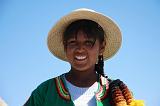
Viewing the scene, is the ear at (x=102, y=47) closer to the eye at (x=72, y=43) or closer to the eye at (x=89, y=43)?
the eye at (x=89, y=43)

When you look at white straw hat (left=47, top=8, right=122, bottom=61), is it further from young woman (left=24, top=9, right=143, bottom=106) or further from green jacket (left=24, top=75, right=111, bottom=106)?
Result: green jacket (left=24, top=75, right=111, bottom=106)

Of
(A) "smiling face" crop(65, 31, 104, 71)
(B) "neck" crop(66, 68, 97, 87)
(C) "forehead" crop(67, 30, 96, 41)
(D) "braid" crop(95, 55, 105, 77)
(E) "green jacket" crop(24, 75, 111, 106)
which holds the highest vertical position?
(C) "forehead" crop(67, 30, 96, 41)

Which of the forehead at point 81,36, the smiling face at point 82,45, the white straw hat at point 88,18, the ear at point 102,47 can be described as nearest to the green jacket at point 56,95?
the smiling face at point 82,45

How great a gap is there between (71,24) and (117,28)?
540 millimetres

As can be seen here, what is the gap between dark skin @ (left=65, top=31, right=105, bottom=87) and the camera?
3719 mm

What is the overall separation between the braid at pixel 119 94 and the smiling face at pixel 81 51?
327 mm

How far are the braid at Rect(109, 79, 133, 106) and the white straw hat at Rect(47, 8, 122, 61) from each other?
65 centimetres

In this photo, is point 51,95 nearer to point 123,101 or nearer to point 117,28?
point 123,101

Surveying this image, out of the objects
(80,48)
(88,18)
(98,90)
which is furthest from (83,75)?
(88,18)

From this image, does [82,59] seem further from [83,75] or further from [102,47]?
[102,47]

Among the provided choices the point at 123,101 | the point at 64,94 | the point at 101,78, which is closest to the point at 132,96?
the point at 123,101

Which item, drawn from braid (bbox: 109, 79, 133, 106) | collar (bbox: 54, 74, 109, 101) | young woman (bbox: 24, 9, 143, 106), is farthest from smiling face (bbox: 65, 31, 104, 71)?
braid (bbox: 109, 79, 133, 106)

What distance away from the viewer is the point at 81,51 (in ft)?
12.1

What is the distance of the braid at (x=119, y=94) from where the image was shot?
359cm
